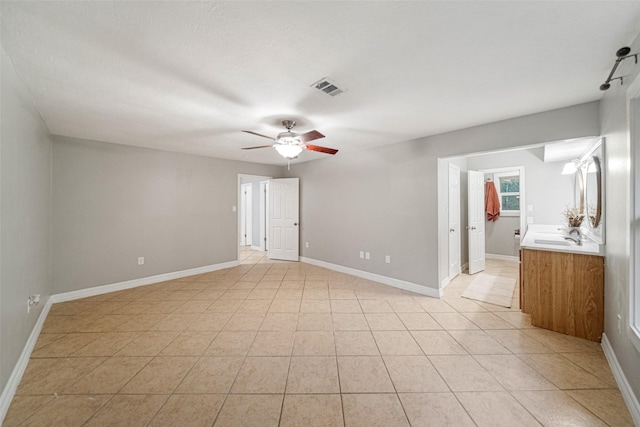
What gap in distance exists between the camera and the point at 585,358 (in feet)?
6.58

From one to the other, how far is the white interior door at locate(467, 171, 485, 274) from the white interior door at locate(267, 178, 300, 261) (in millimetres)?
3646

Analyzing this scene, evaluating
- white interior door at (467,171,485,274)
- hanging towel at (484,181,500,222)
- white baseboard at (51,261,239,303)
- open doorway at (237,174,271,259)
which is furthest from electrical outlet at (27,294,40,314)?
hanging towel at (484,181,500,222)

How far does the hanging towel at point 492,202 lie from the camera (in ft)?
18.7

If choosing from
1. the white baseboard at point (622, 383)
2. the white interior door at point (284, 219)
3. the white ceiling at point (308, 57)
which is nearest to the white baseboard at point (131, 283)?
the white interior door at point (284, 219)

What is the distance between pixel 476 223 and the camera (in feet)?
15.6

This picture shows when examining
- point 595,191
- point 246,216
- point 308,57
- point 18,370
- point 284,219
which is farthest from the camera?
point 246,216

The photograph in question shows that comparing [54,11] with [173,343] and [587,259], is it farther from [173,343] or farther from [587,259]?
[587,259]

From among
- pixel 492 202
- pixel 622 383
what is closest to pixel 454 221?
pixel 492 202

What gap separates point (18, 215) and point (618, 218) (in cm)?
487

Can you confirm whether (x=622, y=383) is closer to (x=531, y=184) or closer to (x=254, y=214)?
(x=531, y=184)

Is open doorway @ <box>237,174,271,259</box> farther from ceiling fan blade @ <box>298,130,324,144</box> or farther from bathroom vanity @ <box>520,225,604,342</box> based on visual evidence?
bathroom vanity @ <box>520,225,604,342</box>

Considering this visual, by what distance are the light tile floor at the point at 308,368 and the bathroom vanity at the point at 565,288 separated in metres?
0.16

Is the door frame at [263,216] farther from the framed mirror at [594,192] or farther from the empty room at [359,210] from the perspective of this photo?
the framed mirror at [594,192]

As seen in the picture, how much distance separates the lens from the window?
5602mm
